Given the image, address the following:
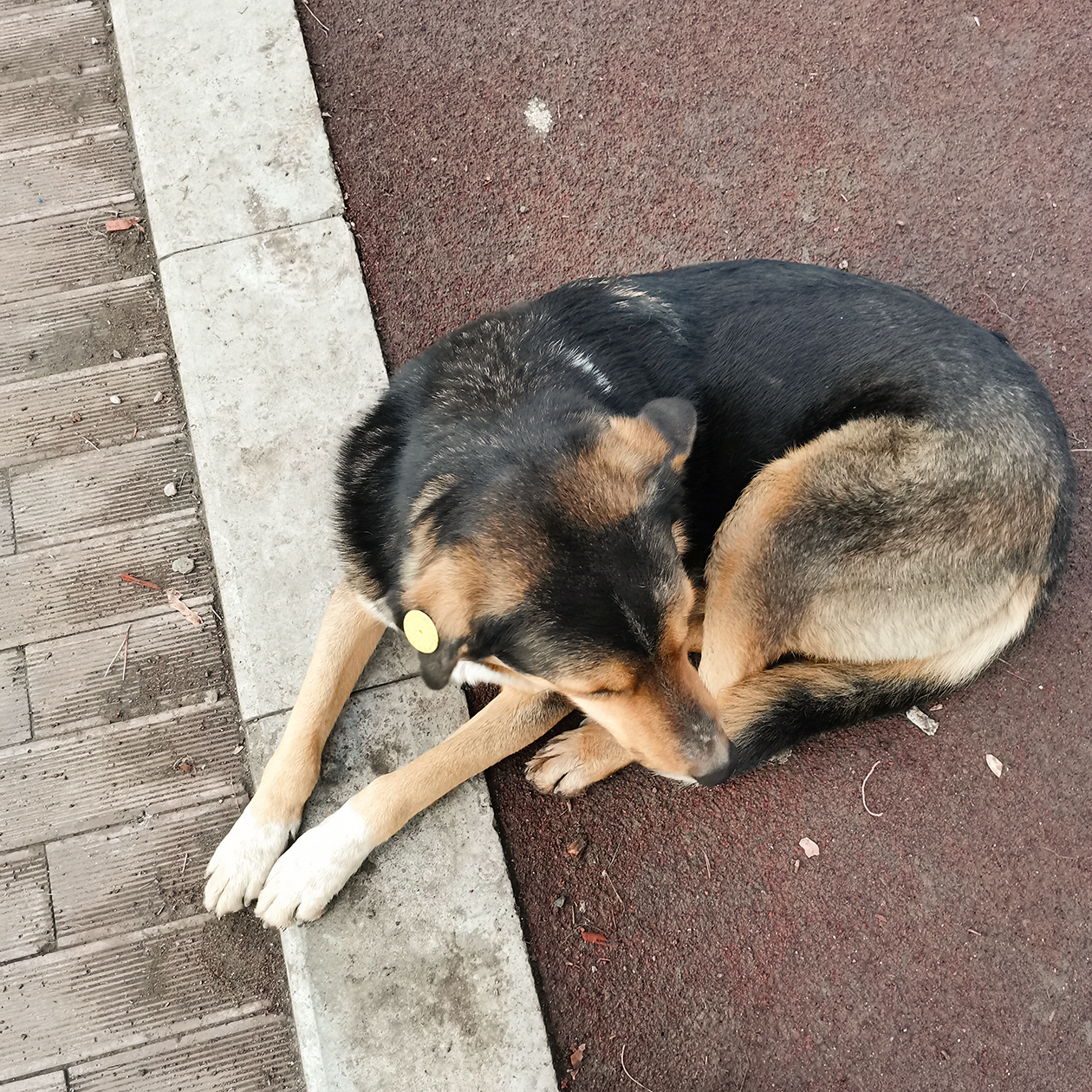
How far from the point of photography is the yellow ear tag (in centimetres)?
238

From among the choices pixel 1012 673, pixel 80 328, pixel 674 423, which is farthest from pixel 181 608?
pixel 1012 673

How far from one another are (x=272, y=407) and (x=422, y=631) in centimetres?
193

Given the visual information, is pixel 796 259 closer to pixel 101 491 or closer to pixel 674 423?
pixel 674 423

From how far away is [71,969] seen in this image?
3150 millimetres

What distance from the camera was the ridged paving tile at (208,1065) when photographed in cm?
304

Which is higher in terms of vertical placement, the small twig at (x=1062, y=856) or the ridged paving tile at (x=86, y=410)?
the ridged paving tile at (x=86, y=410)

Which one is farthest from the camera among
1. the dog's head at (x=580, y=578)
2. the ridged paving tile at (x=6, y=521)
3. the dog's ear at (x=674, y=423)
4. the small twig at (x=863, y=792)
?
the ridged paving tile at (x=6, y=521)

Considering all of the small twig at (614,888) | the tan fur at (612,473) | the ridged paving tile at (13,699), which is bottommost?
the ridged paving tile at (13,699)

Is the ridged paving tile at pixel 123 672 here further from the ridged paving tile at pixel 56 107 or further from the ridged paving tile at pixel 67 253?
the ridged paving tile at pixel 56 107

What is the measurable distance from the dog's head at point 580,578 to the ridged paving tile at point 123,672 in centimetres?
138

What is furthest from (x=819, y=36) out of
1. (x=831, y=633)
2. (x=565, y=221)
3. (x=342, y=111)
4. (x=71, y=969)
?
(x=71, y=969)

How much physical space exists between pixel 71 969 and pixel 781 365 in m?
3.18

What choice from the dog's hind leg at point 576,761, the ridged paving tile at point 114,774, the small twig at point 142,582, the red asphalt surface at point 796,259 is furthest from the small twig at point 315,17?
the dog's hind leg at point 576,761

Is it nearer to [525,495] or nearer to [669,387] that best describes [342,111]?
[669,387]
